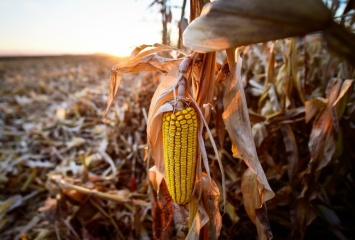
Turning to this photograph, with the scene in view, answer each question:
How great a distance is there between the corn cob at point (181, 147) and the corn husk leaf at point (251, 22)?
273 mm

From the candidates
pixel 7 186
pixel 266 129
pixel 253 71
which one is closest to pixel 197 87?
pixel 266 129

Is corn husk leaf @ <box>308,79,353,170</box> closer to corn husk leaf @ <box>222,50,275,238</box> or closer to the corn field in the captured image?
the corn field

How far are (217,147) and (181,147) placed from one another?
1.24 m

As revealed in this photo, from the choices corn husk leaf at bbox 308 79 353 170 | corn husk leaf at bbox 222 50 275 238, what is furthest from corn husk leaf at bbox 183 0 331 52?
corn husk leaf at bbox 308 79 353 170

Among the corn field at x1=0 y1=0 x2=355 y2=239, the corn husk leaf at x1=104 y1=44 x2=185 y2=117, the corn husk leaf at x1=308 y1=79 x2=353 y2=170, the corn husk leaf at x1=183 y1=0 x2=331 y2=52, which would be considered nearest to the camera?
the corn husk leaf at x1=183 y1=0 x2=331 y2=52

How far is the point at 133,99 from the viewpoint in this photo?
3135 millimetres

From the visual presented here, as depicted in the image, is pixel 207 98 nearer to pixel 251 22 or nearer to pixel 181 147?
pixel 181 147

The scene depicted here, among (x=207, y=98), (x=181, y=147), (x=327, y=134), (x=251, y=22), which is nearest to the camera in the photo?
(x=251, y=22)

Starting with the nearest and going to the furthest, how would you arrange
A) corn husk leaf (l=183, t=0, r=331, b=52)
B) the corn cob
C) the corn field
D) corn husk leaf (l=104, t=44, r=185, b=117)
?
1. corn husk leaf (l=183, t=0, r=331, b=52)
2. the corn field
3. the corn cob
4. corn husk leaf (l=104, t=44, r=185, b=117)

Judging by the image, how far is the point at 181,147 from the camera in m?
0.94

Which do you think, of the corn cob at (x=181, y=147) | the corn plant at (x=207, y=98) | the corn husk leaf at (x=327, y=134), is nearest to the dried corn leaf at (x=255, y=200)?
the corn plant at (x=207, y=98)

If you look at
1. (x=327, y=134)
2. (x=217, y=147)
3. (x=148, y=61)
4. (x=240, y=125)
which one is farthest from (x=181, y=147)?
(x=217, y=147)

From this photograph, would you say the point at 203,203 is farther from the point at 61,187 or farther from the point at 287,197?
the point at 61,187

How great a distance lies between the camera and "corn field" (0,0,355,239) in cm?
73
